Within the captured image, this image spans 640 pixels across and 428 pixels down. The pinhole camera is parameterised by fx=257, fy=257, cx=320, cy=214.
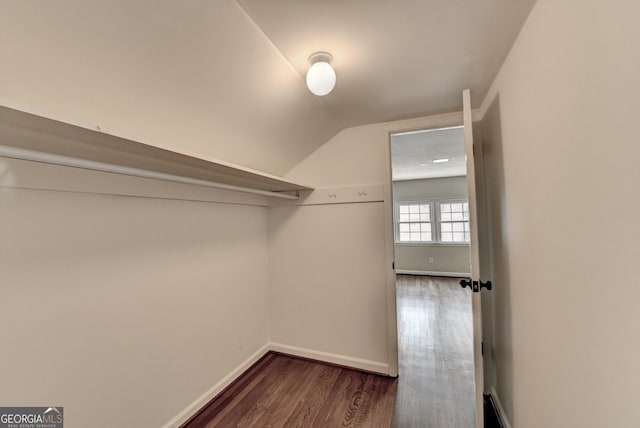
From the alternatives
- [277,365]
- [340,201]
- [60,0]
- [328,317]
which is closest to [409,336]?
[328,317]

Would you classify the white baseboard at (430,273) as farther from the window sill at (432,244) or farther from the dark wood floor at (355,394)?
the dark wood floor at (355,394)

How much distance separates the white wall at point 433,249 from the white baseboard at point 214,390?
4771mm

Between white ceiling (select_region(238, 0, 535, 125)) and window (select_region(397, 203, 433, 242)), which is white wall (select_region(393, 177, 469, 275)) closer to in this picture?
window (select_region(397, 203, 433, 242))

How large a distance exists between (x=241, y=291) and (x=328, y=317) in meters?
0.87

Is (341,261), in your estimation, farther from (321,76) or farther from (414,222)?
(414,222)

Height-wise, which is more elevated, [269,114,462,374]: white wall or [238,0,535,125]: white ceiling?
[238,0,535,125]: white ceiling

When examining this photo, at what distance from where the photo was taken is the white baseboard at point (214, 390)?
1.68 meters

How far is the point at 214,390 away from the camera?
6.46 ft

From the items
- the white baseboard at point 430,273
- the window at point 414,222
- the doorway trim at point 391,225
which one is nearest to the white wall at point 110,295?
the doorway trim at point 391,225

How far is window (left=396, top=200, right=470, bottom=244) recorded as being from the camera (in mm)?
6184

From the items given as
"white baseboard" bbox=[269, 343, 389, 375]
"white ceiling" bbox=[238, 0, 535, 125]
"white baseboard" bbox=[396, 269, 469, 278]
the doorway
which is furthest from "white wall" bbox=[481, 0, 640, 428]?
"white baseboard" bbox=[396, 269, 469, 278]

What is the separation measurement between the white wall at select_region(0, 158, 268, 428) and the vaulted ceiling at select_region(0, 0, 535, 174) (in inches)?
14.5

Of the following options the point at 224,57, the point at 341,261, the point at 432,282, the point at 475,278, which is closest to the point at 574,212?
the point at 475,278

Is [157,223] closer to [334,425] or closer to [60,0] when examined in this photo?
[60,0]
